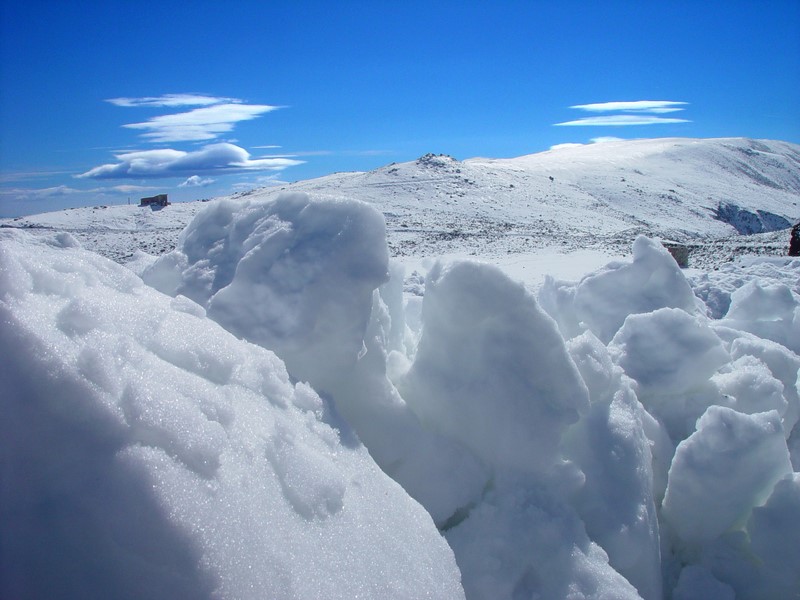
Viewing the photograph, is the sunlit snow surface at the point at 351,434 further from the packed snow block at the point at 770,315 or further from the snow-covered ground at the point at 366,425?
the packed snow block at the point at 770,315

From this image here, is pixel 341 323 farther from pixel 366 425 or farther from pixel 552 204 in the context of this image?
pixel 552 204

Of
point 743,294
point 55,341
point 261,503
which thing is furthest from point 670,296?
point 55,341

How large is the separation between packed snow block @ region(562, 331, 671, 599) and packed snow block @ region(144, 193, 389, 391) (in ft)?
Result: 4.46

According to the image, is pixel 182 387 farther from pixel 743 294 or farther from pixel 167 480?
pixel 743 294

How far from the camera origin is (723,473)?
10.3ft

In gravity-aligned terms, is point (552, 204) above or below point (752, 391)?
below

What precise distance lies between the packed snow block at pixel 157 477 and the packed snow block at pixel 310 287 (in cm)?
62

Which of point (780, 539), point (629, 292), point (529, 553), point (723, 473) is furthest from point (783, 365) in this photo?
point (529, 553)

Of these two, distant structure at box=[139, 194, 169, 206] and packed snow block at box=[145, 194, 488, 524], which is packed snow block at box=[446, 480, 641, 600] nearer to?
packed snow block at box=[145, 194, 488, 524]

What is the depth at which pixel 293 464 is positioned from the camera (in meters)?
2.01

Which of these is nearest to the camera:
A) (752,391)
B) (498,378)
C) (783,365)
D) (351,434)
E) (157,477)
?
(157,477)

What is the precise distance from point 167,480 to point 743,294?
5956 millimetres

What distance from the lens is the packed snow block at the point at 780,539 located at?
293 centimetres

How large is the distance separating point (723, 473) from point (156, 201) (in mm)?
35939
